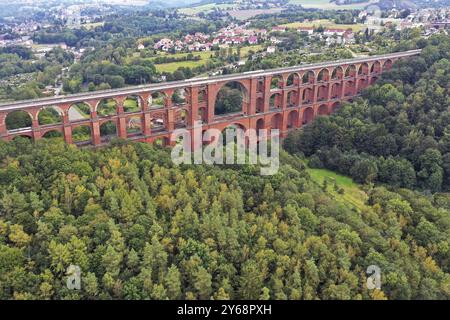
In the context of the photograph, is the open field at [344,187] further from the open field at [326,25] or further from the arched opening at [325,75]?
the open field at [326,25]

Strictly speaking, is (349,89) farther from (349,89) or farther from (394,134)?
(394,134)

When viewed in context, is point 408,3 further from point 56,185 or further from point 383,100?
point 56,185

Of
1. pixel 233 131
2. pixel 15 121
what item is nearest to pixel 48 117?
pixel 15 121

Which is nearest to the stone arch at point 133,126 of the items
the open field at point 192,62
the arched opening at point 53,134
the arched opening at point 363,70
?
the arched opening at point 53,134

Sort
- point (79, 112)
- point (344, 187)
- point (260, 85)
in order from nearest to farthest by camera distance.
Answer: point (344, 187), point (260, 85), point (79, 112)

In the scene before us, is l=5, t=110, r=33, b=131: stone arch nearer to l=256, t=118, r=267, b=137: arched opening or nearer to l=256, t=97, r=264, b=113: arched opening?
l=256, t=118, r=267, b=137: arched opening

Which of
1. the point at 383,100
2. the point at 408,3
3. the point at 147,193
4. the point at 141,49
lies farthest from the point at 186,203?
the point at 408,3
